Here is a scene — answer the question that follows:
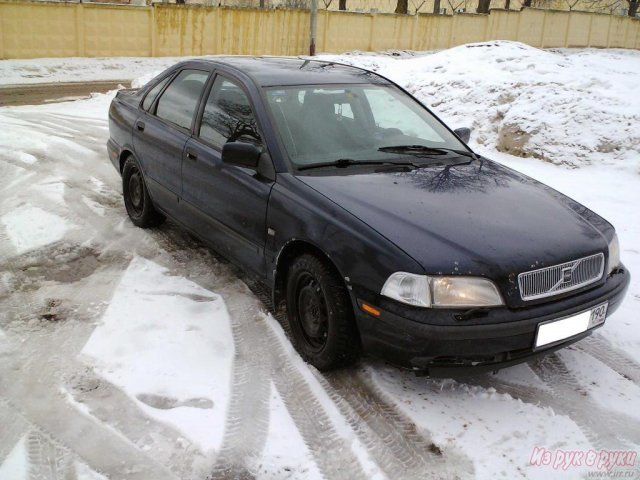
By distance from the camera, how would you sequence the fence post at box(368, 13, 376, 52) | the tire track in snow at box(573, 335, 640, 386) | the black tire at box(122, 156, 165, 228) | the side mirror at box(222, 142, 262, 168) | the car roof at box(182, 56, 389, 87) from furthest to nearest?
the fence post at box(368, 13, 376, 52), the black tire at box(122, 156, 165, 228), the car roof at box(182, 56, 389, 87), the side mirror at box(222, 142, 262, 168), the tire track in snow at box(573, 335, 640, 386)

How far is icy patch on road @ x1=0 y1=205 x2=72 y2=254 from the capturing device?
5.25 m

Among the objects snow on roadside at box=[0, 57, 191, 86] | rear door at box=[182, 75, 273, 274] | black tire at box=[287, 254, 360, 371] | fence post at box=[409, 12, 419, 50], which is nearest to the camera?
black tire at box=[287, 254, 360, 371]

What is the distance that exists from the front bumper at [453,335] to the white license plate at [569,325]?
4cm

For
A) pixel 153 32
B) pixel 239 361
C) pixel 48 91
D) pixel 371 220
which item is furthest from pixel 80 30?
pixel 371 220

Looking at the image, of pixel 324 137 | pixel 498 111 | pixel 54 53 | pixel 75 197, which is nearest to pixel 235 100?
pixel 324 137

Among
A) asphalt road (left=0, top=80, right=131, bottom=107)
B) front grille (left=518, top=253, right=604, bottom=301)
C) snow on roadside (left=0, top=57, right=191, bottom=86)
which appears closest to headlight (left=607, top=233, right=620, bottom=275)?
front grille (left=518, top=253, right=604, bottom=301)

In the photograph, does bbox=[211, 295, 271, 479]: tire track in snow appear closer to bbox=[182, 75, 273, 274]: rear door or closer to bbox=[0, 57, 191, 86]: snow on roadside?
bbox=[182, 75, 273, 274]: rear door

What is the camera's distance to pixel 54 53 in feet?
71.3

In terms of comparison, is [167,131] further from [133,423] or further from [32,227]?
[133,423]

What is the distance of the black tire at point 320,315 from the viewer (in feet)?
10.9

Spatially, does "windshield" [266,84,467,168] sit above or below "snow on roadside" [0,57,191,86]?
above

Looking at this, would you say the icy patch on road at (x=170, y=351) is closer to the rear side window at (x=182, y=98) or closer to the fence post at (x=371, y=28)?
the rear side window at (x=182, y=98)

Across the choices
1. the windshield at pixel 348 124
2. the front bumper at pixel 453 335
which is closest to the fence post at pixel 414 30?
the windshield at pixel 348 124

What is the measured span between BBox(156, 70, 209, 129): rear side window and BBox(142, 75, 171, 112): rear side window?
0.11m
